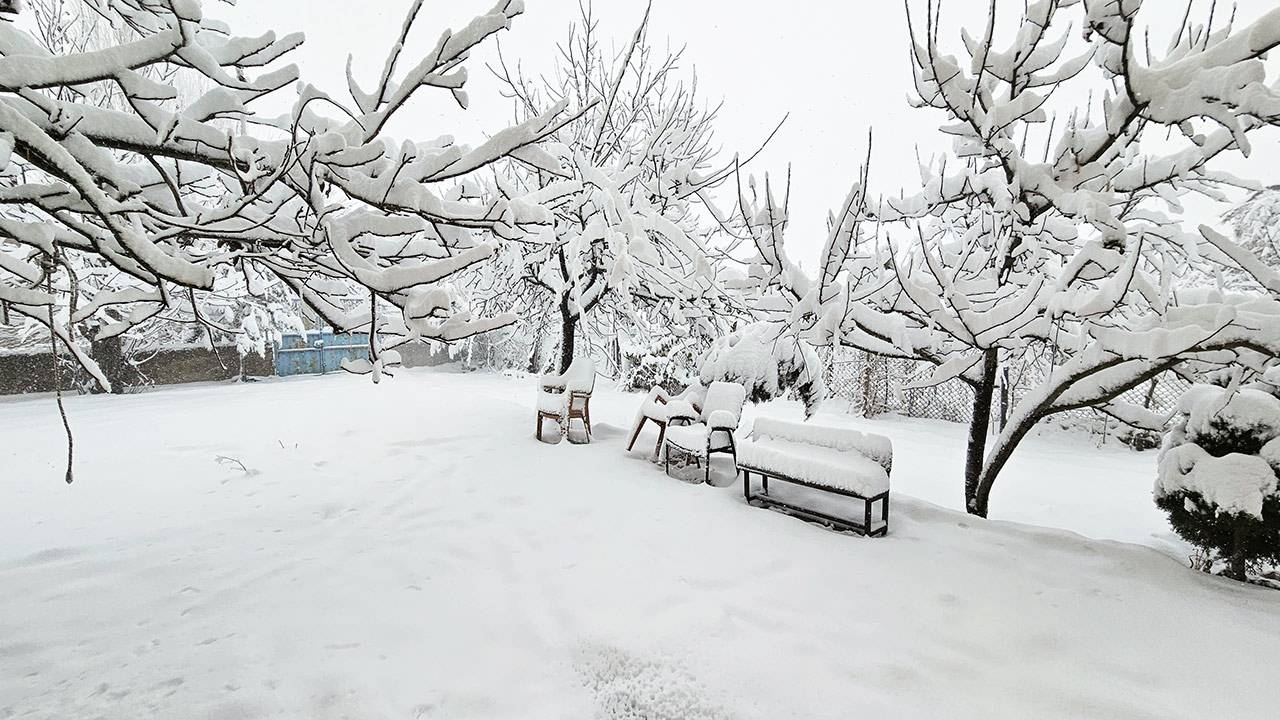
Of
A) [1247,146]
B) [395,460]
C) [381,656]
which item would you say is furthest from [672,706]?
[395,460]

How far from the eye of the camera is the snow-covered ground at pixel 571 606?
2.29 metres

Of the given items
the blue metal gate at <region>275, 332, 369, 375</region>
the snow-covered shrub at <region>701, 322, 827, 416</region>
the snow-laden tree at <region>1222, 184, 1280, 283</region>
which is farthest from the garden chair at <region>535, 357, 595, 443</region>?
the snow-laden tree at <region>1222, 184, 1280, 283</region>

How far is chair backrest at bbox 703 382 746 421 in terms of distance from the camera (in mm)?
5969

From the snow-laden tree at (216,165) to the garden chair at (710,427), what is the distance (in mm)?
3427

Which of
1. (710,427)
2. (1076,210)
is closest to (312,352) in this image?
(710,427)

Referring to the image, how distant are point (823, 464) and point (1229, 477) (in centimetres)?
236

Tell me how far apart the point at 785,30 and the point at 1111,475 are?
292 inches

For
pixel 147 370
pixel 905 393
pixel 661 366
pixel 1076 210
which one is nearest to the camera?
pixel 1076 210

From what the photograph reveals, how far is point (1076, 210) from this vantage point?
2590mm

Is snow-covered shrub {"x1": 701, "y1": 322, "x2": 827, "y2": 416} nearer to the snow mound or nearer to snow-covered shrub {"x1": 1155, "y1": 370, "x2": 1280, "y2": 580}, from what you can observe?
snow-covered shrub {"x1": 1155, "y1": 370, "x2": 1280, "y2": 580}

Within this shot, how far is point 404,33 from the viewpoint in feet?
6.11

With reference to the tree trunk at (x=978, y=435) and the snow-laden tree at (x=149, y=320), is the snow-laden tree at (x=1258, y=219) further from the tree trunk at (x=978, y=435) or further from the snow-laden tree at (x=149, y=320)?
the snow-laden tree at (x=149, y=320)

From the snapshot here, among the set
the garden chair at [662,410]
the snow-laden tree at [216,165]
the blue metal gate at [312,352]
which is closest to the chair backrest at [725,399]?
the garden chair at [662,410]

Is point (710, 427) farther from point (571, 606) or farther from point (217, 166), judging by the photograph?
point (217, 166)
